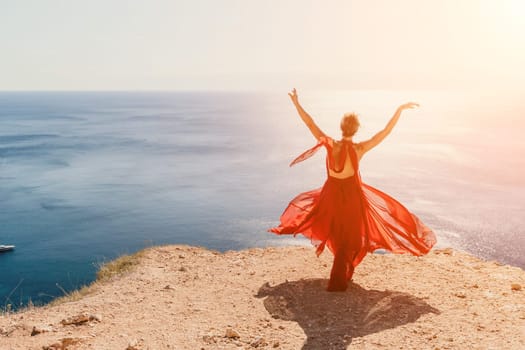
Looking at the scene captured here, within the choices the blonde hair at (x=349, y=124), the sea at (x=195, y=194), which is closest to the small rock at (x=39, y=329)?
the sea at (x=195, y=194)

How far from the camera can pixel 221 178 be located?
63625 mm

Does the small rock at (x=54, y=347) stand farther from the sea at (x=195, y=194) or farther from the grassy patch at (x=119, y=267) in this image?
the grassy patch at (x=119, y=267)

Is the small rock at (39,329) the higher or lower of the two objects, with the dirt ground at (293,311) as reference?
lower

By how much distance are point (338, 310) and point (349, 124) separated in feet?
10.3

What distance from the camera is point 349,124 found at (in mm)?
8109

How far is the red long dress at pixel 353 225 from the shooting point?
324 inches

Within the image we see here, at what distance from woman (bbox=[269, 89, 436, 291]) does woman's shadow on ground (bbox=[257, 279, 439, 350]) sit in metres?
0.44

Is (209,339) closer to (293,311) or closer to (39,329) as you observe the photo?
(293,311)

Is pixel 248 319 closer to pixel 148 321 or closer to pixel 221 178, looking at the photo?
pixel 148 321

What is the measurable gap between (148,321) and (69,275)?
27.2m

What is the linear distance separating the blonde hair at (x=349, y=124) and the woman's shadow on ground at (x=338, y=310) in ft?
9.37

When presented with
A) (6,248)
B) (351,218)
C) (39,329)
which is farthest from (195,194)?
(351,218)

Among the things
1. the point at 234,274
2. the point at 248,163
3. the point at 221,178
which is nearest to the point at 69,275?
the point at 234,274

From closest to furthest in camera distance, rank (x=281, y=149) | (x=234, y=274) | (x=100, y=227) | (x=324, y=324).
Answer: (x=324, y=324) < (x=234, y=274) < (x=100, y=227) < (x=281, y=149)
